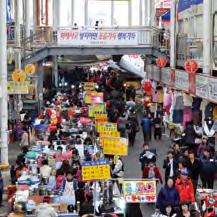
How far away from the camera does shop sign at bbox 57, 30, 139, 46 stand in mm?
36688

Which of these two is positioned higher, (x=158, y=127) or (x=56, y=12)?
(x=56, y=12)

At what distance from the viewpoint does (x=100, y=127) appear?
76.4 ft

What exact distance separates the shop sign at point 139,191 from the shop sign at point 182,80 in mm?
12916

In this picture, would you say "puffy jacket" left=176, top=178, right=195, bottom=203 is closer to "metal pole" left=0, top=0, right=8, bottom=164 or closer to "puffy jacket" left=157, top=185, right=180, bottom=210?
"puffy jacket" left=157, top=185, right=180, bottom=210

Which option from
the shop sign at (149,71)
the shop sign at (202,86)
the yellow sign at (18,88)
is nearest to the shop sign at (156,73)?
the shop sign at (149,71)

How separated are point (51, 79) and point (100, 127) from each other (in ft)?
92.8

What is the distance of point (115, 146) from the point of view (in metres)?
18.7

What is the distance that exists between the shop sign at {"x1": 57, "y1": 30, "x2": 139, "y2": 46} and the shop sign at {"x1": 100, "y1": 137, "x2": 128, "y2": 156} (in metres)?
18.3

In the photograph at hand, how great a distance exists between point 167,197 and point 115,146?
384 centimetres

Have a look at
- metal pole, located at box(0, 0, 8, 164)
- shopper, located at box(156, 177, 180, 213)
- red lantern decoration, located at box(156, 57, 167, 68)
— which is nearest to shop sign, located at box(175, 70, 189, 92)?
red lantern decoration, located at box(156, 57, 167, 68)

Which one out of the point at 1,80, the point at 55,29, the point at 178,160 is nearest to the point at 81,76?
the point at 55,29

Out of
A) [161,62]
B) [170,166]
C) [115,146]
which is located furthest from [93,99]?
[170,166]

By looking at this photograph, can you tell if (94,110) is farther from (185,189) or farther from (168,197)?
(168,197)

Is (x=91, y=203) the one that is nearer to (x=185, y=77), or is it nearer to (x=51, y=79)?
(x=185, y=77)
